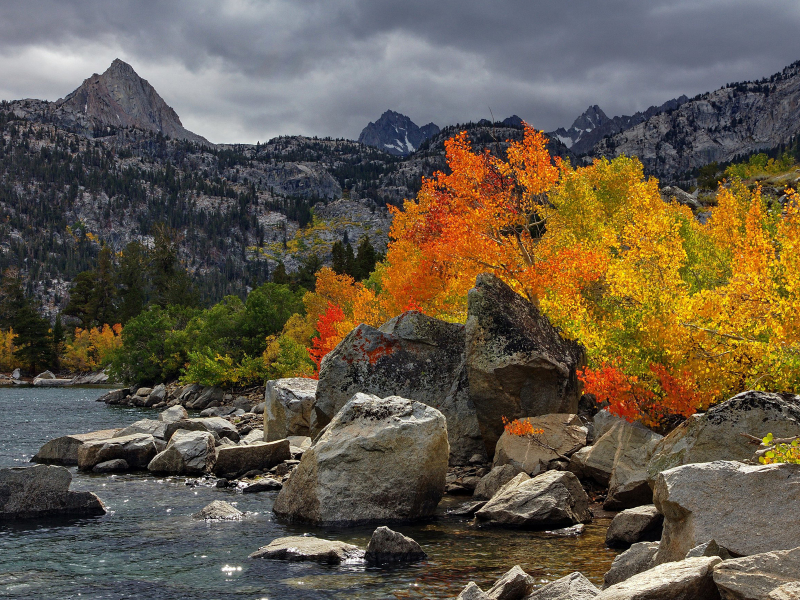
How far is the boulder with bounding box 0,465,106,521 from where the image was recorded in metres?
17.2

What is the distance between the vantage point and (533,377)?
2223 centimetres

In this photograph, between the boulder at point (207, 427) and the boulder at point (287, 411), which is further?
the boulder at point (207, 427)

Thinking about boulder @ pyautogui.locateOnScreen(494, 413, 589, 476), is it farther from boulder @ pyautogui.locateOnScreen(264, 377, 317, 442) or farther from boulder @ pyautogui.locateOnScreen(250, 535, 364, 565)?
boulder @ pyautogui.locateOnScreen(264, 377, 317, 442)

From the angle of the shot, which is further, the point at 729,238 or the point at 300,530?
the point at 729,238

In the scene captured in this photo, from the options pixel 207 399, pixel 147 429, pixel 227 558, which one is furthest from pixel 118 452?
pixel 207 399

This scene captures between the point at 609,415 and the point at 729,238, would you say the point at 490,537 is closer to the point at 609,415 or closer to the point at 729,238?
the point at 609,415

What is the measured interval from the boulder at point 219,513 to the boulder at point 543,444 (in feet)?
28.1

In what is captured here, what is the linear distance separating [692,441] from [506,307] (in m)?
9.85

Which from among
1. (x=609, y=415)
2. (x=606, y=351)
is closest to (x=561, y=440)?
(x=609, y=415)

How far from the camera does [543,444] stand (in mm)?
19938

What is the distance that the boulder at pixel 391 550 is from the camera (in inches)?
518

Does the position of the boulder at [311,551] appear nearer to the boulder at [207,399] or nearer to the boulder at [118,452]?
the boulder at [118,452]

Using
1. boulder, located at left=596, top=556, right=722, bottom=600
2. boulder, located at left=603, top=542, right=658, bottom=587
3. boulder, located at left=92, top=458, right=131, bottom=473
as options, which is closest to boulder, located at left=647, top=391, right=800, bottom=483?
boulder, located at left=603, top=542, right=658, bottom=587

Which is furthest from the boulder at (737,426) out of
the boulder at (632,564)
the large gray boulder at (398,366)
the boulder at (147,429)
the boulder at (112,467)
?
the boulder at (147,429)
